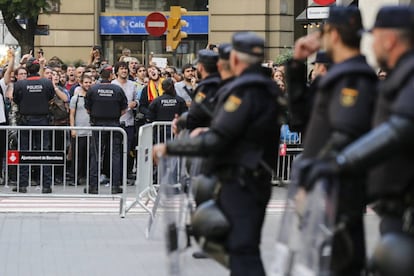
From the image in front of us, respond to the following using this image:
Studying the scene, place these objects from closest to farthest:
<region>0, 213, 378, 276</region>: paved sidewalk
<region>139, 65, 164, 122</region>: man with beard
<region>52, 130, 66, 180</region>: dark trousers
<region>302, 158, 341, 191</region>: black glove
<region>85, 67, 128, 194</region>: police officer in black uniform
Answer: <region>302, 158, 341, 191</region>: black glove < <region>0, 213, 378, 276</region>: paved sidewalk < <region>52, 130, 66, 180</region>: dark trousers < <region>85, 67, 128, 194</region>: police officer in black uniform < <region>139, 65, 164, 122</region>: man with beard

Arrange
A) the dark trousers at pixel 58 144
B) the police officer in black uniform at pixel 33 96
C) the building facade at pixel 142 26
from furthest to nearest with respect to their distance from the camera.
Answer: the building facade at pixel 142 26, the police officer in black uniform at pixel 33 96, the dark trousers at pixel 58 144

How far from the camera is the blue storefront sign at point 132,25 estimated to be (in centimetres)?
3466

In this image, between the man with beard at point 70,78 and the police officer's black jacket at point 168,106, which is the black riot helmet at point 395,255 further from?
the man with beard at point 70,78

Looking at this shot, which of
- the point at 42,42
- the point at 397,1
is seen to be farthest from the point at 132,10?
the point at 397,1

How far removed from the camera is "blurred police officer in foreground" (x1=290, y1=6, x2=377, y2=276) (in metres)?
5.88

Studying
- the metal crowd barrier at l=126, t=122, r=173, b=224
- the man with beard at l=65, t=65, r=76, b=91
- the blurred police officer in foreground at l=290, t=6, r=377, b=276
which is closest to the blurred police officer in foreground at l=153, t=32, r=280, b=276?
the blurred police officer in foreground at l=290, t=6, r=377, b=276

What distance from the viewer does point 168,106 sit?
16094 millimetres

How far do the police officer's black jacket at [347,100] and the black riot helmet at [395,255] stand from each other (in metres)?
0.83

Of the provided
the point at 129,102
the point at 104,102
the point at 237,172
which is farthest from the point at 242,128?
the point at 129,102

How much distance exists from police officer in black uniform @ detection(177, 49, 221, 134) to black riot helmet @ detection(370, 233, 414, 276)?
3.80 m

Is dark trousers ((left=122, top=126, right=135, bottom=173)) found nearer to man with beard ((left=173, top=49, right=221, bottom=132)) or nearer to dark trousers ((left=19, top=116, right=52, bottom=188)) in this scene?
dark trousers ((left=19, top=116, right=52, bottom=188))

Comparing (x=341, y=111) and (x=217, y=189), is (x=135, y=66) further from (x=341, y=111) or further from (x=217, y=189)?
(x=341, y=111)

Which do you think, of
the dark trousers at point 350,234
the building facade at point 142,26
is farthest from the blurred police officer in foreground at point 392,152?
the building facade at point 142,26

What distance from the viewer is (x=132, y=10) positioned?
35281 millimetres
